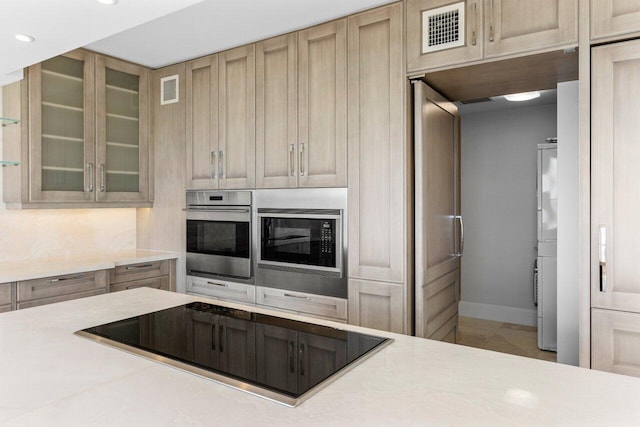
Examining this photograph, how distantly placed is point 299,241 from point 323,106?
35.1 inches

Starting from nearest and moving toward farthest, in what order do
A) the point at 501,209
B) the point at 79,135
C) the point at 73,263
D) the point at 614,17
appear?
1. the point at 614,17
2. the point at 73,263
3. the point at 79,135
4. the point at 501,209

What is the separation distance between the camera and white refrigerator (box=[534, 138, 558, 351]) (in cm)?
393

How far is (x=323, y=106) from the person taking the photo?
2.81m

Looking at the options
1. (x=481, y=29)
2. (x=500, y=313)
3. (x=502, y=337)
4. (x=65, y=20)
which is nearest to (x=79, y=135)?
(x=65, y=20)

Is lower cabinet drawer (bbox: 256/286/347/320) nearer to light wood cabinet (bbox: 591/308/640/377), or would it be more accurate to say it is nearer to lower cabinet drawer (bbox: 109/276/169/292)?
lower cabinet drawer (bbox: 109/276/169/292)

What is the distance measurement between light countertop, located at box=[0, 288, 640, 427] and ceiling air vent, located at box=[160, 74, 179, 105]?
2.68 meters

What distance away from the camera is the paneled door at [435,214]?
8.42 feet

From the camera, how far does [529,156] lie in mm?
4680

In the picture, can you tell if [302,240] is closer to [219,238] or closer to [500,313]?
[219,238]

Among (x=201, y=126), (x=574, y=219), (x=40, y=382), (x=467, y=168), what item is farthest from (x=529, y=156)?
(x=40, y=382)

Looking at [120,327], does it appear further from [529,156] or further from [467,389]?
[529,156]

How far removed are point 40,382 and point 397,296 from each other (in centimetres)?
186

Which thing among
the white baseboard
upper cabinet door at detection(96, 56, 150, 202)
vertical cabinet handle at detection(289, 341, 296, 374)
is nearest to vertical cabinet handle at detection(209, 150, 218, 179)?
upper cabinet door at detection(96, 56, 150, 202)

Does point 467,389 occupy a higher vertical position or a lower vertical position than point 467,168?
lower
